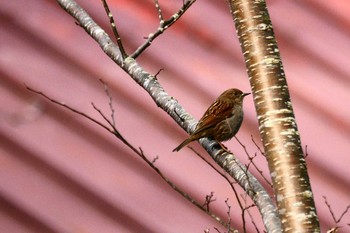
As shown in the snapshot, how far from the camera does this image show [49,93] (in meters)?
3.73

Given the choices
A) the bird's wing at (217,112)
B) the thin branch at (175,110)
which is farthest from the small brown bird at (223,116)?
the thin branch at (175,110)

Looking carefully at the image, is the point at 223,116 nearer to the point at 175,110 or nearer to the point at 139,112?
the point at 139,112

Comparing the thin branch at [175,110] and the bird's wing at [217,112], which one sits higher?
the bird's wing at [217,112]

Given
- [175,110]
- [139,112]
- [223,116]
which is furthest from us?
[223,116]

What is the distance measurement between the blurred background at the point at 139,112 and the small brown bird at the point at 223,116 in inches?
2.1

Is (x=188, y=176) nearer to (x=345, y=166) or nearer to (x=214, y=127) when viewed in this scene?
(x=214, y=127)

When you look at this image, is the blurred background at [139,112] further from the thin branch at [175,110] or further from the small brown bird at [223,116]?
the thin branch at [175,110]

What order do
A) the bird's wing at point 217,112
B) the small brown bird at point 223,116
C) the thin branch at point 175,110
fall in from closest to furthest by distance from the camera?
the thin branch at point 175,110, the small brown bird at point 223,116, the bird's wing at point 217,112

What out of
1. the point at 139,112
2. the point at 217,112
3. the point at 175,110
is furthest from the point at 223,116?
the point at 175,110

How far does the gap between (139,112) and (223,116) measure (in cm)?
37

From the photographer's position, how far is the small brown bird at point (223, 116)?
11.5 feet

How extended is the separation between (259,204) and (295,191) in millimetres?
259

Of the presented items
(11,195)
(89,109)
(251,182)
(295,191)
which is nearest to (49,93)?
(89,109)

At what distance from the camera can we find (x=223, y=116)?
12.9 feet
